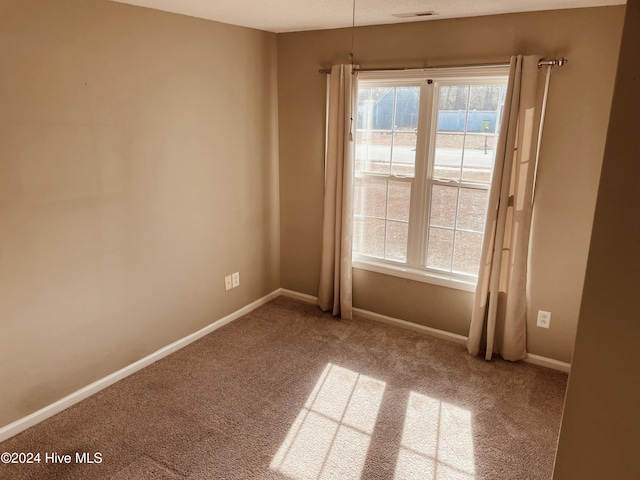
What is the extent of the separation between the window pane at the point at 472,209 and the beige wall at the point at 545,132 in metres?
0.39

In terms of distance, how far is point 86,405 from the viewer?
2580 mm

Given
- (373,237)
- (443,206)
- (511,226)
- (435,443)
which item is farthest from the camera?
(373,237)

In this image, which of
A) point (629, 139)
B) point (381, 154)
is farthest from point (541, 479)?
point (381, 154)

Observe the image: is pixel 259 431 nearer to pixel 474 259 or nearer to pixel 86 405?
pixel 86 405

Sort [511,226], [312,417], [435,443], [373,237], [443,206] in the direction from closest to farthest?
[435,443] < [312,417] < [511,226] < [443,206] < [373,237]

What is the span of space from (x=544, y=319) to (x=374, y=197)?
1.55 meters

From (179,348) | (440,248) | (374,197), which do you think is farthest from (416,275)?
(179,348)

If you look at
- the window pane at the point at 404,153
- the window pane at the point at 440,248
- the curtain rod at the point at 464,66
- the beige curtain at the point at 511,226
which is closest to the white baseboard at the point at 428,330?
the beige curtain at the point at 511,226

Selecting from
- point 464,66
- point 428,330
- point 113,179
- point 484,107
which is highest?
point 464,66

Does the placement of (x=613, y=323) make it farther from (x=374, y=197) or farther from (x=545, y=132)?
(x=374, y=197)

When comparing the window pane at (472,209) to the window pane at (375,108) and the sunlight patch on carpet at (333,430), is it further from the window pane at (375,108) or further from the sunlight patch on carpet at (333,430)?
the sunlight patch on carpet at (333,430)

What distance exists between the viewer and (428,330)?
3.49m

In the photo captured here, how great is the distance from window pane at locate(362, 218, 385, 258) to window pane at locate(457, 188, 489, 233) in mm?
648

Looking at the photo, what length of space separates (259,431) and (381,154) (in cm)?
221
